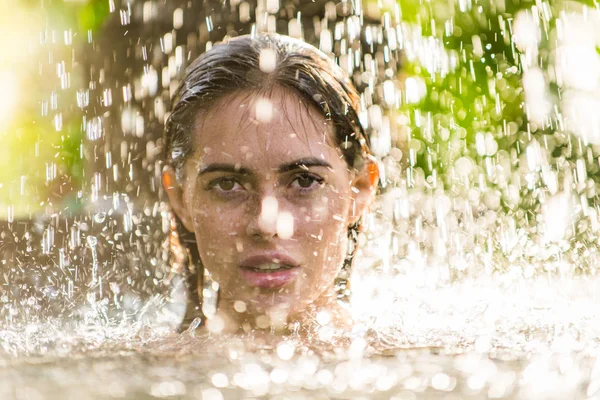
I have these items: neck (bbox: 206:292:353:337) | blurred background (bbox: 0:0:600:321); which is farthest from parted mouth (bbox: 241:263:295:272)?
blurred background (bbox: 0:0:600:321)

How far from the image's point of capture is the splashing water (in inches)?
72.4

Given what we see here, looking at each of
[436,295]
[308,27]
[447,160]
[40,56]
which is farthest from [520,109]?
[40,56]

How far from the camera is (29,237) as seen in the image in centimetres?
309

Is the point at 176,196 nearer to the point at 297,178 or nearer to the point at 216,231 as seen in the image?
the point at 216,231

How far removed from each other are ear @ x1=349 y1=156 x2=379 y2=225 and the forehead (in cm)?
12

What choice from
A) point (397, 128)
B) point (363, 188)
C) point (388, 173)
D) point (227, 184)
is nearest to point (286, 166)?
point (227, 184)

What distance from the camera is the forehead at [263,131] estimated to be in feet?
5.36

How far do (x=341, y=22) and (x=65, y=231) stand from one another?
1575 millimetres

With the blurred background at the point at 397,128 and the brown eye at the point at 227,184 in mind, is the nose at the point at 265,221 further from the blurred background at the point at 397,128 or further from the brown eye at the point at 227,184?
the blurred background at the point at 397,128

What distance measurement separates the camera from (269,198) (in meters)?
1.65

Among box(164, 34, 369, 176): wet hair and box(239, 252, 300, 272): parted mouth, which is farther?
box(164, 34, 369, 176): wet hair

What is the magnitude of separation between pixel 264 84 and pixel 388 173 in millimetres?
2148

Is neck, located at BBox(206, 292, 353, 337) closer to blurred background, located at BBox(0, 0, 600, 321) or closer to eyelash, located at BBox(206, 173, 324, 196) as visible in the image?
eyelash, located at BBox(206, 173, 324, 196)

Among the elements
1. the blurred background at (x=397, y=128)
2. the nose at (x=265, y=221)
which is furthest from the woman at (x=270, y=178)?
the blurred background at (x=397, y=128)
